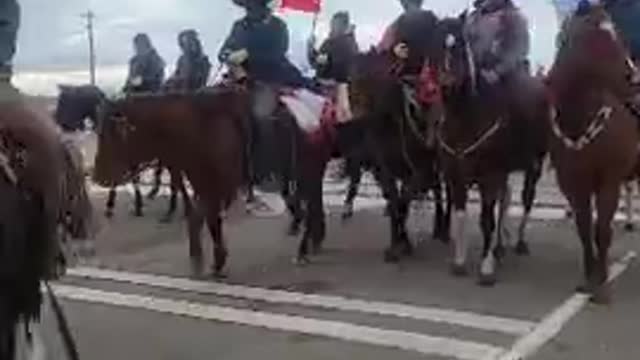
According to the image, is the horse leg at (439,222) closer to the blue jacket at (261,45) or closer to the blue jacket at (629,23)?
the blue jacket at (261,45)

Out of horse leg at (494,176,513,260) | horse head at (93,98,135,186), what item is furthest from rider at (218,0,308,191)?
horse leg at (494,176,513,260)

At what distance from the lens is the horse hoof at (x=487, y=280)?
10.9 metres

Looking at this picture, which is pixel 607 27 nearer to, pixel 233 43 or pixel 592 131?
pixel 592 131

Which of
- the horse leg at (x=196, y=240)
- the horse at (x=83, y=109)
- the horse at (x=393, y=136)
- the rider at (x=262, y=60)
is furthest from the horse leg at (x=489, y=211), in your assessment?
the horse at (x=83, y=109)

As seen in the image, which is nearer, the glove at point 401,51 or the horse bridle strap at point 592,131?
the horse bridle strap at point 592,131

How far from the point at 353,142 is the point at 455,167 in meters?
2.15

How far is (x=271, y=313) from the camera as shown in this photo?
991cm

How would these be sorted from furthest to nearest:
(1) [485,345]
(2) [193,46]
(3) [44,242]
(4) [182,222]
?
(2) [193,46] → (4) [182,222] → (1) [485,345] → (3) [44,242]

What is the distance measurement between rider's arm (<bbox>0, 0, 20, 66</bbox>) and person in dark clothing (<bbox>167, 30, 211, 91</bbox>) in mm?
11087

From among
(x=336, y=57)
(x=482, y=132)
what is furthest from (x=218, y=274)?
(x=336, y=57)

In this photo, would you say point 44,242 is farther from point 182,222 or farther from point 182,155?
point 182,222

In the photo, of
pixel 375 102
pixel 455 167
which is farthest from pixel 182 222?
pixel 455 167

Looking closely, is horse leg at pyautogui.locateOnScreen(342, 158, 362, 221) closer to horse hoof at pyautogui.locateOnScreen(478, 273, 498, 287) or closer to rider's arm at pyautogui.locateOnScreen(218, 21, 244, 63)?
rider's arm at pyautogui.locateOnScreen(218, 21, 244, 63)

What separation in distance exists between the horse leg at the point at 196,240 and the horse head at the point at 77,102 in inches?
170
